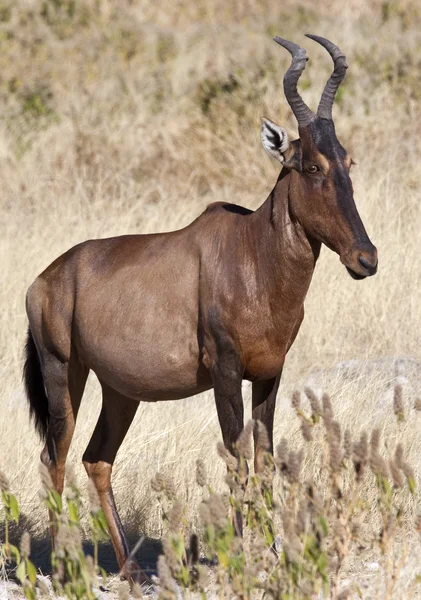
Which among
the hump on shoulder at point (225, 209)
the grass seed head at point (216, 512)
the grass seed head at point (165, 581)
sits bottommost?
the grass seed head at point (165, 581)

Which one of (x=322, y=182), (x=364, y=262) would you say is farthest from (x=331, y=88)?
(x=364, y=262)

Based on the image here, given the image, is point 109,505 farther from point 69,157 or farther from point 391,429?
point 69,157

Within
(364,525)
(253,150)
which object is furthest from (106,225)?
(364,525)

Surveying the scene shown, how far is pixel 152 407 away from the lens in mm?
8016

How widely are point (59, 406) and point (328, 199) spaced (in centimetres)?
195

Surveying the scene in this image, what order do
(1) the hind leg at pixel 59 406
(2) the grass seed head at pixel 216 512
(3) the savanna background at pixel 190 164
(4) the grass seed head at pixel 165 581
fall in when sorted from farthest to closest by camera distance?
(3) the savanna background at pixel 190 164
(1) the hind leg at pixel 59 406
(2) the grass seed head at pixel 216 512
(4) the grass seed head at pixel 165 581

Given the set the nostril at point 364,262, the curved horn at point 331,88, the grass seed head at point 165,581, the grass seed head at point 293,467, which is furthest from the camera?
the curved horn at point 331,88

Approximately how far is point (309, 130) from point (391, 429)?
99.3 inches

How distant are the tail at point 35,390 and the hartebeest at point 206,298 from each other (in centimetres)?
22

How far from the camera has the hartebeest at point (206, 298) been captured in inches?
209

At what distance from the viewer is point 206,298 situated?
214 inches

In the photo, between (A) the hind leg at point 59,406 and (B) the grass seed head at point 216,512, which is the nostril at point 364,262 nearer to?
(A) the hind leg at point 59,406

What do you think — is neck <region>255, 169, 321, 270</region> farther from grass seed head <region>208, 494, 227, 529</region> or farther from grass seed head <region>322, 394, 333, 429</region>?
grass seed head <region>208, 494, 227, 529</region>

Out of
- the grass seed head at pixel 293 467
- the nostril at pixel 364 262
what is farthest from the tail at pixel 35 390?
the grass seed head at pixel 293 467
